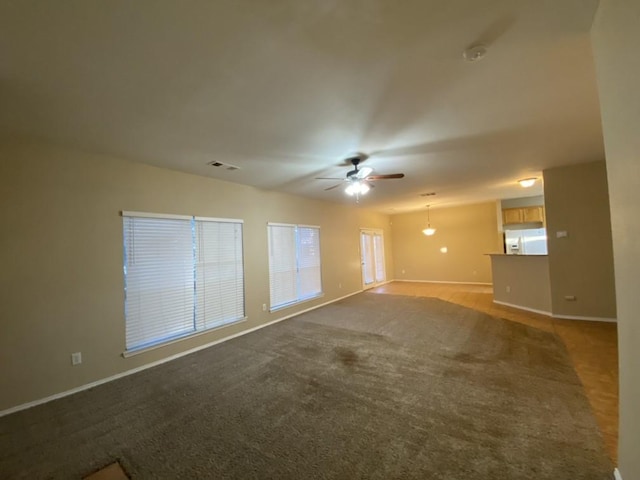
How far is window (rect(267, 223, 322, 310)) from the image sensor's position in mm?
5418

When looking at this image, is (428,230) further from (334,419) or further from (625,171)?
(625,171)

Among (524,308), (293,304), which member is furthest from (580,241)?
(293,304)

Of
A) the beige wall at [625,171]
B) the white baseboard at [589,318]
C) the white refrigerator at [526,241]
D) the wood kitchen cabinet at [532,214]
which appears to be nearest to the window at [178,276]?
the beige wall at [625,171]

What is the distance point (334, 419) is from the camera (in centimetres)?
222

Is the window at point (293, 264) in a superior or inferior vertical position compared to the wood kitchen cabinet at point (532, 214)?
inferior

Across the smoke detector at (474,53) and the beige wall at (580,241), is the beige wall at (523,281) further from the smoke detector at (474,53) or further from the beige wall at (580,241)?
the smoke detector at (474,53)

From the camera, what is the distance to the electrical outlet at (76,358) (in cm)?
289

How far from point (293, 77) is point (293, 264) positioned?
436 centimetres

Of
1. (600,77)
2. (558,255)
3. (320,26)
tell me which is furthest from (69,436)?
(558,255)

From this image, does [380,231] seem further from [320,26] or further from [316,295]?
[320,26]

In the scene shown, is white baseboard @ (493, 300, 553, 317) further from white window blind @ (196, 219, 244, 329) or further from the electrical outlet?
the electrical outlet

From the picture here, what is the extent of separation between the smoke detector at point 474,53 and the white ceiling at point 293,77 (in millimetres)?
40

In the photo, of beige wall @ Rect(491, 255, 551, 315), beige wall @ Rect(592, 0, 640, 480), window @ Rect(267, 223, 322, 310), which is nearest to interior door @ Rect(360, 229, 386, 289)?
window @ Rect(267, 223, 322, 310)

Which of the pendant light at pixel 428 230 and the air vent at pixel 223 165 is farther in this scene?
the pendant light at pixel 428 230
